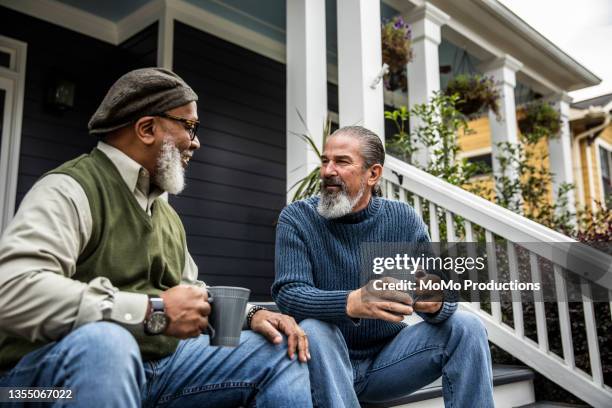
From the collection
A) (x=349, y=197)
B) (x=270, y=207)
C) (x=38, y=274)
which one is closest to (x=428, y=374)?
(x=349, y=197)

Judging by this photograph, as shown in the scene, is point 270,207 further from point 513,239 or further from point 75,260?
point 75,260

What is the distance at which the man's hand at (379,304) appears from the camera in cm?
142

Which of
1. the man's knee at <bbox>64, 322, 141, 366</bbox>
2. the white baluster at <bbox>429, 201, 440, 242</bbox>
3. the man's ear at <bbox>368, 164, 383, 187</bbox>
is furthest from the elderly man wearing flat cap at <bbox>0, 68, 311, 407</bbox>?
the white baluster at <bbox>429, 201, 440, 242</bbox>

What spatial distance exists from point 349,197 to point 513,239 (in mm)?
1341

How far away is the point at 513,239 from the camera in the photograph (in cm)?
278

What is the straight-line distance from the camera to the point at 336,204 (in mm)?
1790

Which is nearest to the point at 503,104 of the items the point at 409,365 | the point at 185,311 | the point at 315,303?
the point at 409,365

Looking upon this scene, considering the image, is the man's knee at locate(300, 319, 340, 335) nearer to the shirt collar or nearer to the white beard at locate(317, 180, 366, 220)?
the white beard at locate(317, 180, 366, 220)

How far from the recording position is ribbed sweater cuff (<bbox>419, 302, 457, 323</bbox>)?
1570 mm

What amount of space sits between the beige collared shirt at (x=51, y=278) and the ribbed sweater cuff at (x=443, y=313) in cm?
89

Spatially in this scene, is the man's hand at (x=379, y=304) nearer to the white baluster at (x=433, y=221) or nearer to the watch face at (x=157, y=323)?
the watch face at (x=157, y=323)

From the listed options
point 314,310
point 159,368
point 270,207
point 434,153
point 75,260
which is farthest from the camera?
point 270,207

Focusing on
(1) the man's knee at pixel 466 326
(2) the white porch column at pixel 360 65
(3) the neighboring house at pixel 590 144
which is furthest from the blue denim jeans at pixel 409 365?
(3) the neighboring house at pixel 590 144

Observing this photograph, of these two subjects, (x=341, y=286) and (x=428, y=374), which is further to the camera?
(x=341, y=286)
